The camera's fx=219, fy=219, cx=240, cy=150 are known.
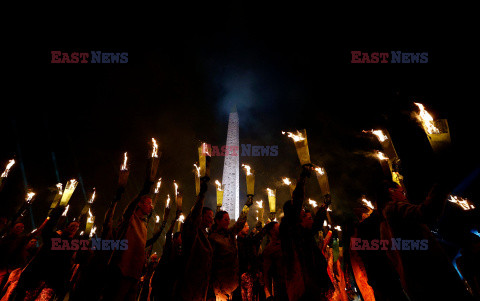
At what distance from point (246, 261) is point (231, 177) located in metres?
37.2

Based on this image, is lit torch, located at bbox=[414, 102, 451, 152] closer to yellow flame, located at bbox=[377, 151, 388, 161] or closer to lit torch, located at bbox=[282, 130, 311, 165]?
lit torch, located at bbox=[282, 130, 311, 165]

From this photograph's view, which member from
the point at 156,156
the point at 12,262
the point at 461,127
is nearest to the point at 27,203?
the point at 12,262

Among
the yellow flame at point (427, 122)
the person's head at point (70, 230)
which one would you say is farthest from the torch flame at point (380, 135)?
the person's head at point (70, 230)

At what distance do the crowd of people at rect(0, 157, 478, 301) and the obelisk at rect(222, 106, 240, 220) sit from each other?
112 ft

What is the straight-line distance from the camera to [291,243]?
13.1 ft

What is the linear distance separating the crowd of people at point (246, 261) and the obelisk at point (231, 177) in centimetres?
3416

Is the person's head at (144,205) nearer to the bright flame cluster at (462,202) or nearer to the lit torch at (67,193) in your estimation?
the lit torch at (67,193)

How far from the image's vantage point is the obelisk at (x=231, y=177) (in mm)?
39844

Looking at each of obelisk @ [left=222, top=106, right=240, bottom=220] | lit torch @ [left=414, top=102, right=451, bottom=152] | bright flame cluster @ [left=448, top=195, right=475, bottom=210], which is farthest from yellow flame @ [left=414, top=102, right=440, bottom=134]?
obelisk @ [left=222, top=106, right=240, bottom=220]

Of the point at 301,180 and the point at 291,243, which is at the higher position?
the point at 301,180

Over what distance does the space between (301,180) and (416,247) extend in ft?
5.92

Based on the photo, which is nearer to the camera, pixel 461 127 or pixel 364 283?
pixel 364 283

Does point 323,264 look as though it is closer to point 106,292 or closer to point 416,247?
point 416,247

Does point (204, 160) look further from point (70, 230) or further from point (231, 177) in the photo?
point (231, 177)
